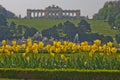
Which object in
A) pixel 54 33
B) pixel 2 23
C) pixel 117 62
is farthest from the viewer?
pixel 2 23

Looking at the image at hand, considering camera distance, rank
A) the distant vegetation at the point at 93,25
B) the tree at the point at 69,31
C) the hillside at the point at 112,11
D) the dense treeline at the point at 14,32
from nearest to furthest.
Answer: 1. the dense treeline at the point at 14,32
2. the tree at the point at 69,31
3. the distant vegetation at the point at 93,25
4. the hillside at the point at 112,11

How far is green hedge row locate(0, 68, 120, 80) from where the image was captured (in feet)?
59.5

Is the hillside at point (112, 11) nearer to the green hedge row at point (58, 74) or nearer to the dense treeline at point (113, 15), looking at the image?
the dense treeline at point (113, 15)

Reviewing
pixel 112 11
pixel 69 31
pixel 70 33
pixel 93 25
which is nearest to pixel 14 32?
pixel 69 31

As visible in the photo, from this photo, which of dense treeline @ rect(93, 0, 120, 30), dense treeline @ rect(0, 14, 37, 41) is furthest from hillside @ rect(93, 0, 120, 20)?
dense treeline @ rect(0, 14, 37, 41)

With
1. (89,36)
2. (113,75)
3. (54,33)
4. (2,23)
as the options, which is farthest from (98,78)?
(2,23)

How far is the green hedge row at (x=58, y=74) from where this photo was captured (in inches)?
714

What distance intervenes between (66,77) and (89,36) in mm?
62534

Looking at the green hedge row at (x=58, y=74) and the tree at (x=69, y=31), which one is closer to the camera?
the green hedge row at (x=58, y=74)

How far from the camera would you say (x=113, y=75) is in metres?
18.1

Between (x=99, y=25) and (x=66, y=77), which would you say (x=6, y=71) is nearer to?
(x=66, y=77)

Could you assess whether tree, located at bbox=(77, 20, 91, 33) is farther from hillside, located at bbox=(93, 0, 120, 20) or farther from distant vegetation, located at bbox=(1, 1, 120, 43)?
hillside, located at bbox=(93, 0, 120, 20)

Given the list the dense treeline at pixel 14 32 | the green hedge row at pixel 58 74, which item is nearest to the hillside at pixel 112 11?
the dense treeline at pixel 14 32

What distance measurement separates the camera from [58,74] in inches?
719
